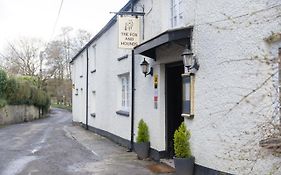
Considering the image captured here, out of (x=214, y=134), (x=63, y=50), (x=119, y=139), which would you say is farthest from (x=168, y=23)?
(x=63, y=50)

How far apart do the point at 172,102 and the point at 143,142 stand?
60.0 inches

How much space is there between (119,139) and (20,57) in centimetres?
5379

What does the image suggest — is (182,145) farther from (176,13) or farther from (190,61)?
(176,13)

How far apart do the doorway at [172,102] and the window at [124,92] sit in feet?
13.2

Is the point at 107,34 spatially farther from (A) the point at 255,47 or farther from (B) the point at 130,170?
(A) the point at 255,47

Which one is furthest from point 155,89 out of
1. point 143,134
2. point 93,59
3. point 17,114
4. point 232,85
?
point 17,114

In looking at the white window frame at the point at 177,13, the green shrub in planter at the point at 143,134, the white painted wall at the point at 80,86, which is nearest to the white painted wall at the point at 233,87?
the white window frame at the point at 177,13

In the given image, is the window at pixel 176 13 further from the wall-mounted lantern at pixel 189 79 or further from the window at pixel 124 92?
the window at pixel 124 92

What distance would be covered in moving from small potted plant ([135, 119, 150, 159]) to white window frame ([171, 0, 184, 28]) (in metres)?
3.19

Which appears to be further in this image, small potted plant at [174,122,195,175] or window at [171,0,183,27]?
window at [171,0,183,27]

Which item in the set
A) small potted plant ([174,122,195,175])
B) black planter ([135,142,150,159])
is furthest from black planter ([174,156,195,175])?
black planter ([135,142,150,159])

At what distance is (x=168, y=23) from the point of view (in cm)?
1070

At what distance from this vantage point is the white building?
6.46 metres

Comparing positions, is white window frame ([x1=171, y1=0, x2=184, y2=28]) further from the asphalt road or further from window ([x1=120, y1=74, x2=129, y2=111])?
window ([x1=120, y1=74, x2=129, y2=111])
